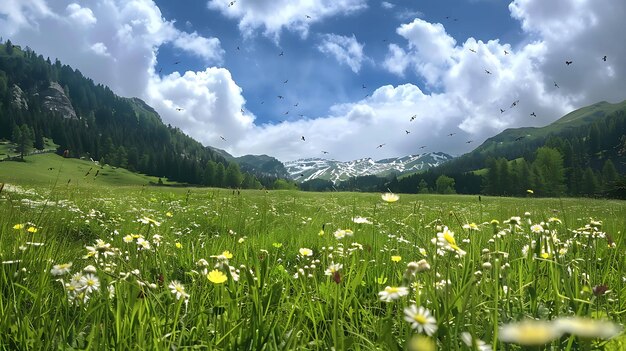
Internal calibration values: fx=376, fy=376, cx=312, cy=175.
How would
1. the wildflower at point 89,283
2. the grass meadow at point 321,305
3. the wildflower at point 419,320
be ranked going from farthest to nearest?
the wildflower at point 89,283 → the grass meadow at point 321,305 → the wildflower at point 419,320

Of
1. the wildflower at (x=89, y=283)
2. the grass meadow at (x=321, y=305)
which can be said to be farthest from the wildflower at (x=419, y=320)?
the wildflower at (x=89, y=283)

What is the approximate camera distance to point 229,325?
7.49ft

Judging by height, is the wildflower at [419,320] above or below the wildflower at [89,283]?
above

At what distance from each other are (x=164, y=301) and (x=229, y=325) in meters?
0.61

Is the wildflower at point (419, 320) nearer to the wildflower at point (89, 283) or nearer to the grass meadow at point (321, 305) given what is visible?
the grass meadow at point (321, 305)

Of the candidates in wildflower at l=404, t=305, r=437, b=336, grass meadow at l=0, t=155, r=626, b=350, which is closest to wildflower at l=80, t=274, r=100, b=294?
grass meadow at l=0, t=155, r=626, b=350

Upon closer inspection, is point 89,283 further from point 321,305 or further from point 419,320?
point 419,320

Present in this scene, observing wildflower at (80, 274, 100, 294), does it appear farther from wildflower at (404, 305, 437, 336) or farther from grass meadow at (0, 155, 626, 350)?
wildflower at (404, 305, 437, 336)

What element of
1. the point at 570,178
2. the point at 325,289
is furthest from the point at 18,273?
the point at 570,178

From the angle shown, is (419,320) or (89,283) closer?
(419,320)

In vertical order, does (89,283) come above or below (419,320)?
below

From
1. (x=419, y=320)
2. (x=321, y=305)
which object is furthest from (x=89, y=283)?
(x=419, y=320)

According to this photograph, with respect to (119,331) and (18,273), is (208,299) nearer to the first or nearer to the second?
(119,331)

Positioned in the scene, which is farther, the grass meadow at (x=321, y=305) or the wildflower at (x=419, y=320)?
the grass meadow at (x=321, y=305)
